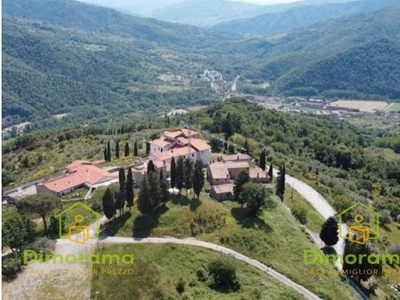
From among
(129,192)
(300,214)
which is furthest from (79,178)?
(300,214)

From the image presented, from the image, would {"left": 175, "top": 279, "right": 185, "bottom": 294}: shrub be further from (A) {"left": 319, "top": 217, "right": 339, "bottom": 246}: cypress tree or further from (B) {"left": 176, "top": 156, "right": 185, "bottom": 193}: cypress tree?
(A) {"left": 319, "top": 217, "right": 339, "bottom": 246}: cypress tree

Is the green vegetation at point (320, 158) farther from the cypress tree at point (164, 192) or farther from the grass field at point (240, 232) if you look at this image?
the cypress tree at point (164, 192)

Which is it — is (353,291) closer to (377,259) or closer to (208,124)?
(377,259)

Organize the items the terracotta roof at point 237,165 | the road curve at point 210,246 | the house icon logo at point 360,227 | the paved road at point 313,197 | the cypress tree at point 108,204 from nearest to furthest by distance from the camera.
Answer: the road curve at point 210,246 < the cypress tree at point 108,204 < the house icon logo at point 360,227 < the terracotta roof at point 237,165 < the paved road at point 313,197

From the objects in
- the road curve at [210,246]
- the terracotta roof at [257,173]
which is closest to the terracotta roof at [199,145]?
the terracotta roof at [257,173]

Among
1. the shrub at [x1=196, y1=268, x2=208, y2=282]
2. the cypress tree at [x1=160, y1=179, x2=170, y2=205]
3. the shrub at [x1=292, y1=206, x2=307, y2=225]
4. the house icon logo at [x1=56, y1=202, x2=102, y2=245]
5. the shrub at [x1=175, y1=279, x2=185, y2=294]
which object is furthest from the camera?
the shrub at [x1=292, y1=206, x2=307, y2=225]

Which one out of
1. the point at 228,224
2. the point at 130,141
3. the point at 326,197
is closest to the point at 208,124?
the point at 130,141

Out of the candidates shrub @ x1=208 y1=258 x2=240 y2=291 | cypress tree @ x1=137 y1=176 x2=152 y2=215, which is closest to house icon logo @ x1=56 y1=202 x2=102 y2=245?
cypress tree @ x1=137 y1=176 x2=152 y2=215
